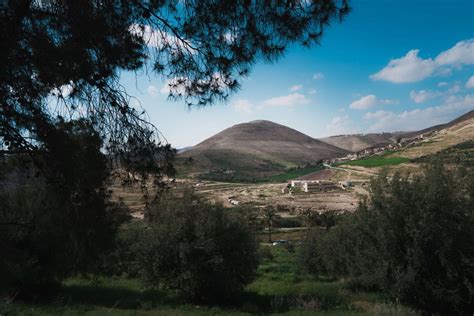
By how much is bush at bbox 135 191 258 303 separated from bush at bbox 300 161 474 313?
231 inches

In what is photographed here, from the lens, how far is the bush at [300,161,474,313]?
13062mm

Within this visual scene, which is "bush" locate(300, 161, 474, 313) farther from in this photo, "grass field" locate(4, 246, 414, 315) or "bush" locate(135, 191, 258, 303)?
"bush" locate(135, 191, 258, 303)

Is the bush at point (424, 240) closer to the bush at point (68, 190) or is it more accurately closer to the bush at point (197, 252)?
the bush at point (197, 252)

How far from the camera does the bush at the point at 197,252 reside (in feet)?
53.1

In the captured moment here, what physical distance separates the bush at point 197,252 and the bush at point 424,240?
5860mm

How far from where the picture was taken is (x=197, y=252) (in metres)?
16.6

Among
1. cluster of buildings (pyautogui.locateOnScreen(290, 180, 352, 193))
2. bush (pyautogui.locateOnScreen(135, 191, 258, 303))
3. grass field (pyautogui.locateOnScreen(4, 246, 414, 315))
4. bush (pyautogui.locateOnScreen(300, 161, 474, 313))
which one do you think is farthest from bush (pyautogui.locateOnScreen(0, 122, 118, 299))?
cluster of buildings (pyautogui.locateOnScreen(290, 180, 352, 193))

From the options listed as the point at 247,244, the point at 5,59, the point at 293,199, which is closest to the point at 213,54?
the point at 5,59

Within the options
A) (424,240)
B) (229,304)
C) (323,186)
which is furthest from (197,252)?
(323,186)

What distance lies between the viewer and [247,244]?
17859 millimetres

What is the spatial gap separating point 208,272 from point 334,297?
625 centimetres

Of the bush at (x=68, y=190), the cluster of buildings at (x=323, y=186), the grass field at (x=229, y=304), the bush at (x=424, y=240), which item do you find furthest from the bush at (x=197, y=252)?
the cluster of buildings at (x=323, y=186)

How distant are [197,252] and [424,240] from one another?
9.60 m

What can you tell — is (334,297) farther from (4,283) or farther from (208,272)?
(4,283)
